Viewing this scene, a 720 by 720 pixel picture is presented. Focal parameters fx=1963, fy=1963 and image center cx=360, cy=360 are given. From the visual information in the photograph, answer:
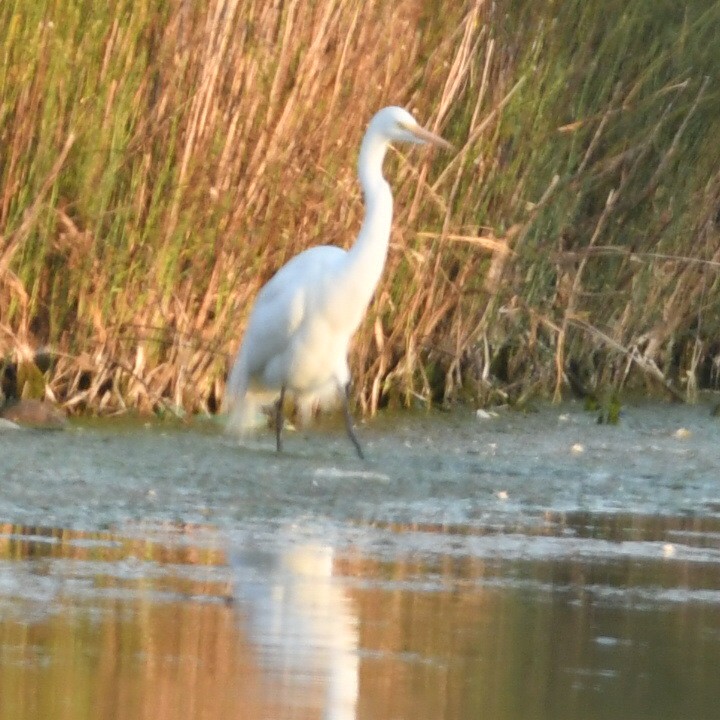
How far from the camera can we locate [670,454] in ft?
24.8

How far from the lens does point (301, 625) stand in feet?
12.7

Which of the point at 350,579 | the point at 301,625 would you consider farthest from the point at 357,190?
the point at 301,625

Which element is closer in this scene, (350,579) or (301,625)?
(301,625)

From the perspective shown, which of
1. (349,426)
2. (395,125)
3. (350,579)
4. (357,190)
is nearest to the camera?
(350,579)

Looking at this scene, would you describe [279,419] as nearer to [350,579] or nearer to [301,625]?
[350,579]

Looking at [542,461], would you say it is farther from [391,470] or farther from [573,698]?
[573,698]

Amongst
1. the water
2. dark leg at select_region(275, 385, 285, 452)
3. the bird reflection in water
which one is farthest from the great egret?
the bird reflection in water

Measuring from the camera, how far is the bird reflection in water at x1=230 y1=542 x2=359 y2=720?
10.8 ft

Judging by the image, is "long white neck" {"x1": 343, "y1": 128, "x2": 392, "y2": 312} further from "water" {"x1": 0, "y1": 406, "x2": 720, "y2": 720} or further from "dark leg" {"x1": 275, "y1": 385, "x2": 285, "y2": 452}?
"water" {"x1": 0, "y1": 406, "x2": 720, "y2": 720}

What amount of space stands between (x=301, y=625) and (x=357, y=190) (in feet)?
13.9

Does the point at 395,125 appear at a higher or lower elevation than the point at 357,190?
higher

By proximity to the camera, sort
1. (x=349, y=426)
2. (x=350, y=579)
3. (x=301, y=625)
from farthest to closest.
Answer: (x=349, y=426) < (x=350, y=579) < (x=301, y=625)

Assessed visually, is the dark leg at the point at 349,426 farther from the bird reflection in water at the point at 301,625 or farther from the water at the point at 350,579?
the bird reflection in water at the point at 301,625

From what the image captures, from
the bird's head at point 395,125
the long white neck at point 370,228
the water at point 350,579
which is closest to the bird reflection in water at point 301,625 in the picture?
the water at point 350,579
